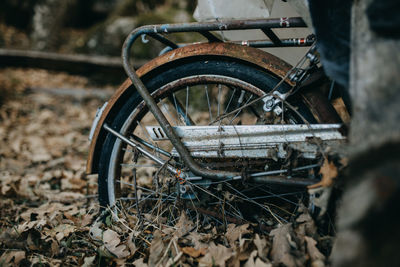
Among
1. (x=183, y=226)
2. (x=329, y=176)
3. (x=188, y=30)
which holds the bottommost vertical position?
(x=183, y=226)

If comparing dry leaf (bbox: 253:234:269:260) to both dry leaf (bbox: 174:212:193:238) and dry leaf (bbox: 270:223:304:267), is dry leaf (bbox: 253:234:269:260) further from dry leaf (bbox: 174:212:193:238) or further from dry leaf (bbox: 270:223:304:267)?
dry leaf (bbox: 174:212:193:238)

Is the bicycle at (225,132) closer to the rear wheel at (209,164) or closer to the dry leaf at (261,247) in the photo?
the rear wheel at (209,164)

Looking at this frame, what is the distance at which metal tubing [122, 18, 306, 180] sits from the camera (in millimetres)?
1292

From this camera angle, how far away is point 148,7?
6.96m

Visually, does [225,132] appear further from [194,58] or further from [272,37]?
[272,37]

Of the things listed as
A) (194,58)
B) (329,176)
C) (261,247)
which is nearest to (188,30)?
(194,58)

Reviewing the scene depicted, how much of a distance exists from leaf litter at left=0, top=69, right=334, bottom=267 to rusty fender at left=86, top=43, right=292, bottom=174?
427 mm

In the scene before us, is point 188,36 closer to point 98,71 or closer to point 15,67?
point 98,71

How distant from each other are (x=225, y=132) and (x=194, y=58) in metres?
0.45

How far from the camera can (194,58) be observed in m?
1.52

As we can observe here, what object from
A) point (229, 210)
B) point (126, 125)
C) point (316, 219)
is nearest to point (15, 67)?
point (126, 125)

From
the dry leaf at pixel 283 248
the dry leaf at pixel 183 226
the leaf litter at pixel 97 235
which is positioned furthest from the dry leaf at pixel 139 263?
the dry leaf at pixel 283 248

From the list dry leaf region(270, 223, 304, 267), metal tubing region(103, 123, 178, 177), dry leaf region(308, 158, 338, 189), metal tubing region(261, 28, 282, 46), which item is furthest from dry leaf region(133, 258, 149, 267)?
metal tubing region(261, 28, 282, 46)

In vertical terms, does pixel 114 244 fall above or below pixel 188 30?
below
